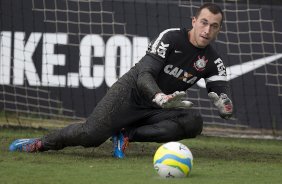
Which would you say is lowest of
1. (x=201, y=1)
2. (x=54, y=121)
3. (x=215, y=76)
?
(x=54, y=121)

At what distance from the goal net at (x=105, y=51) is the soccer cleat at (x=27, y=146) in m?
4.94

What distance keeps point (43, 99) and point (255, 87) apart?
3685 millimetres

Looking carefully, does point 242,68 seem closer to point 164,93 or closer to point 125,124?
point 164,93

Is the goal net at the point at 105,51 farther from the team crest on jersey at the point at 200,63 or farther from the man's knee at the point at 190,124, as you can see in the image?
the man's knee at the point at 190,124

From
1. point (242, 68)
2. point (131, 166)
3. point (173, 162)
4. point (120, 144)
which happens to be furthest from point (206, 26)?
point (242, 68)

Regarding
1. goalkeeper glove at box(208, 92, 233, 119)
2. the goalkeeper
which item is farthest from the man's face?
goalkeeper glove at box(208, 92, 233, 119)

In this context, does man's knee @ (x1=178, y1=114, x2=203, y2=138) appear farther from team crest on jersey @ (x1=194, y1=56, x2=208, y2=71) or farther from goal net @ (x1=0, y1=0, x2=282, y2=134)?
goal net @ (x1=0, y1=0, x2=282, y2=134)

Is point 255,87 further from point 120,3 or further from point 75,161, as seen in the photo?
point 75,161

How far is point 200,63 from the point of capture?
865 cm

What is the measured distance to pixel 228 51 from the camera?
536 inches

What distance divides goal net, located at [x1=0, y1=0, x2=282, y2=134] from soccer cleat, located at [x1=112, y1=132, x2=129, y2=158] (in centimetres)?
494

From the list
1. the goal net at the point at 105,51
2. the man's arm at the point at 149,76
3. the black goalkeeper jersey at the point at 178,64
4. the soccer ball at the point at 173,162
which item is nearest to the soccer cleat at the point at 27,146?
the black goalkeeper jersey at the point at 178,64

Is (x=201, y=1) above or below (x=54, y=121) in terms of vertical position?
above

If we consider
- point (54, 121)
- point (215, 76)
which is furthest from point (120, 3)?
point (215, 76)
